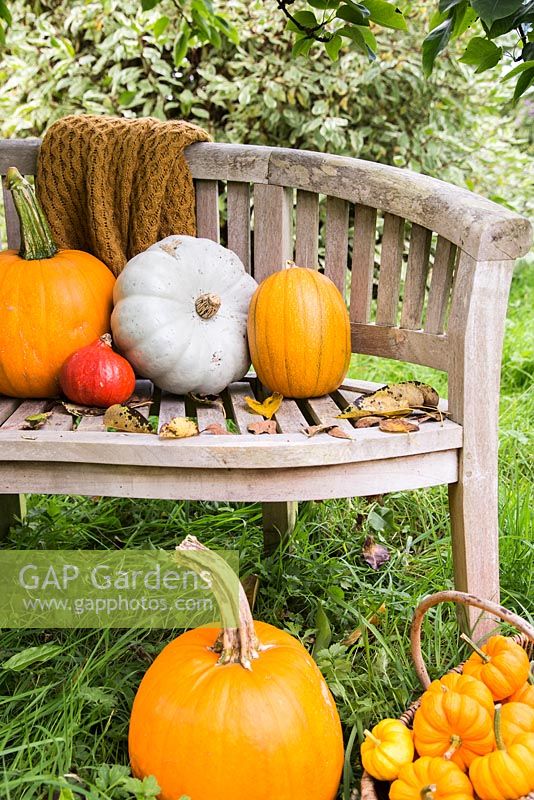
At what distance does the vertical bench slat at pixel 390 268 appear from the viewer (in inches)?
75.4

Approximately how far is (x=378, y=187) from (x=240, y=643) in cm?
105

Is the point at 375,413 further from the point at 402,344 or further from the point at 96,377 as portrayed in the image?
the point at 96,377

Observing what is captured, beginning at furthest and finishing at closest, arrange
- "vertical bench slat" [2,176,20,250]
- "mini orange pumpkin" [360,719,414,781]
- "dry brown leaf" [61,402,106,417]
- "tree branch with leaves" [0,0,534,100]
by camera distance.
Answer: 1. "vertical bench slat" [2,176,20,250]
2. "dry brown leaf" [61,402,106,417]
3. "tree branch with leaves" [0,0,534,100]
4. "mini orange pumpkin" [360,719,414,781]

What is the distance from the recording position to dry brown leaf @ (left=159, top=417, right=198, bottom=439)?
147 centimetres

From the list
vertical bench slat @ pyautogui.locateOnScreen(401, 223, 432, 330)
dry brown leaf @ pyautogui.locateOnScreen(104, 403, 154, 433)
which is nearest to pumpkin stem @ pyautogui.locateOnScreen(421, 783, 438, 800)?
dry brown leaf @ pyautogui.locateOnScreen(104, 403, 154, 433)

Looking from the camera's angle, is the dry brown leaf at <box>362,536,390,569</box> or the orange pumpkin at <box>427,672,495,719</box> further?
the dry brown leaf at <box>362,536,390,569</box>

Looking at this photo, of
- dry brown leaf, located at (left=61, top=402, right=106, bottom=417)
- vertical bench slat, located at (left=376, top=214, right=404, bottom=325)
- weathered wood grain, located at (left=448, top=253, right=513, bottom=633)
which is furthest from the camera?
vertical bench slat, located at (left=376, top=214, right=404, bottom=325)

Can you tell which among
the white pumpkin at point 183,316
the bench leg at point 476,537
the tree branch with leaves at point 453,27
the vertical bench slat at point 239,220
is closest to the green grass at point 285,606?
the bench leg at point 476,537

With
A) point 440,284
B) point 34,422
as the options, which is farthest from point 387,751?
point 440,284

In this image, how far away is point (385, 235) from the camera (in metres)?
1.94

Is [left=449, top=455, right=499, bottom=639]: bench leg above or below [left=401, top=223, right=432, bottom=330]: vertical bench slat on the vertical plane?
below

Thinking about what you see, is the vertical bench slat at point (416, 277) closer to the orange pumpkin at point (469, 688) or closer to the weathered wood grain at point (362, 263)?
the weathered wood grain at point (362, 263)

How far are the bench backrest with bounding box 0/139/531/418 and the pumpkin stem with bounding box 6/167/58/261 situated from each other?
326 mm

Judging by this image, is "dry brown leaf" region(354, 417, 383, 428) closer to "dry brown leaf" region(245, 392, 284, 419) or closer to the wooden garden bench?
the wooden garden bench
